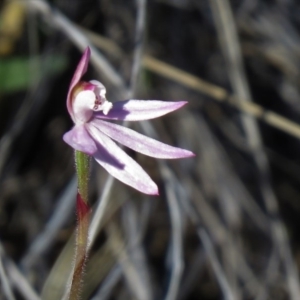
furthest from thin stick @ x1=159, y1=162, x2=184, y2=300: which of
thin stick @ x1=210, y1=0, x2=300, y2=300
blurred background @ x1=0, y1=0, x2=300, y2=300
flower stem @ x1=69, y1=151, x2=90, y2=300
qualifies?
flower stem @ x1=69, y1=151, x2=90, y2=300

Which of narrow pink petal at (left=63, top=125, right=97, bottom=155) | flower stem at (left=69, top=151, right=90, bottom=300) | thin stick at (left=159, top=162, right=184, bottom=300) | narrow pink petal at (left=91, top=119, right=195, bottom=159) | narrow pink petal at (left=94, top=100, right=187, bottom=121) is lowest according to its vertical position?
thin stick at (left=159, top=162, right=184, bottom=300)

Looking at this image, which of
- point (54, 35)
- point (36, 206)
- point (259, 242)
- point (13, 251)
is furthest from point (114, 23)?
point (259, 242)

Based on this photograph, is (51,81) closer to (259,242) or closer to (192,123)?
(192,123)

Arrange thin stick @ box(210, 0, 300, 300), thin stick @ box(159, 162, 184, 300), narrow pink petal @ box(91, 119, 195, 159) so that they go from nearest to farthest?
narrow pink petal @ box(91, 119, 195, 159) → thin stick @ box(159, 162, 184, 300) → thin stick @ box(210, 0, 300, 300)

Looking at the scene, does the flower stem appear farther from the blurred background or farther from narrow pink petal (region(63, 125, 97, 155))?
the blurred background

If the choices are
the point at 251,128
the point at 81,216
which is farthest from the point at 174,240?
the point at 81,216

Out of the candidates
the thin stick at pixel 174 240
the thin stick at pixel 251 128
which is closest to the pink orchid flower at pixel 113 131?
the thin stick at pixel 174 240
